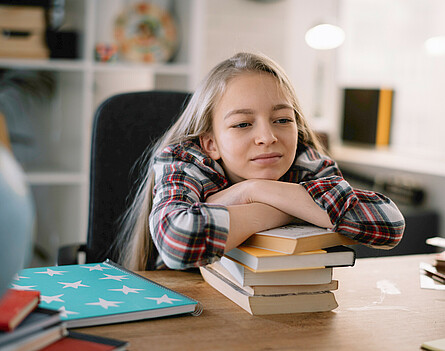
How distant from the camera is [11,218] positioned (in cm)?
56

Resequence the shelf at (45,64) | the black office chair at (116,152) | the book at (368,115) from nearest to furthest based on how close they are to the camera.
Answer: the black office chair at (116,152)
the shelf at (45,64)
the book at (368,115)

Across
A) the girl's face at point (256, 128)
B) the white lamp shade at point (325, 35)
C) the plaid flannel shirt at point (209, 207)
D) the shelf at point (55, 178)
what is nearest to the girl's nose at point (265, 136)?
the girl's face at point (256, 128)

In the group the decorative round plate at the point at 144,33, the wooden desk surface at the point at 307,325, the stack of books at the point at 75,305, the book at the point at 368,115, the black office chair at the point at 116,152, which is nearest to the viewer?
the stack of books at the point at 75,305

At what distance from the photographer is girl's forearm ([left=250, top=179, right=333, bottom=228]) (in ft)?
3.43

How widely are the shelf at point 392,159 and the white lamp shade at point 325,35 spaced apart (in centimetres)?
81

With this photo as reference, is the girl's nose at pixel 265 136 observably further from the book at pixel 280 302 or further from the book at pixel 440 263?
the book at pixel 440 263

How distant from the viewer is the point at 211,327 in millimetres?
862

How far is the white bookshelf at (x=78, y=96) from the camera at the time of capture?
2736 millimetres

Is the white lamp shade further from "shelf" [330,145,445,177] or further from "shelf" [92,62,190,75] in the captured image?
"shelf" [330,145,445,177]

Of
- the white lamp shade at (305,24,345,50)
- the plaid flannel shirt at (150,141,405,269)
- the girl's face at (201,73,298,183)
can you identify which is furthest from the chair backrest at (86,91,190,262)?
the white lamp shade at (305,24,345,50)

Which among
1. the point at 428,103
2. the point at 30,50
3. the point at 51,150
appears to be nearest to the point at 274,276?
the point at 30,50

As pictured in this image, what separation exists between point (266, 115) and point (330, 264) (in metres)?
0.34

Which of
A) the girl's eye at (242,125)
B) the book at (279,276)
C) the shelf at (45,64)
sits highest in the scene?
the shelf at (45,64)

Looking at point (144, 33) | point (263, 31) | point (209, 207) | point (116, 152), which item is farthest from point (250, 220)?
point (263, 31)
